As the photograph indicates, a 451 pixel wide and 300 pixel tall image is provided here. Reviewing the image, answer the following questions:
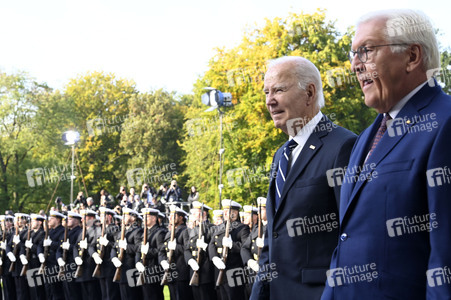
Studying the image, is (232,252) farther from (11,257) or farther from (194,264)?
(11,257)

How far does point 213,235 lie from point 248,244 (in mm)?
1162

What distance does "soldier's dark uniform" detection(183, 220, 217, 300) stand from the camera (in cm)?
1220

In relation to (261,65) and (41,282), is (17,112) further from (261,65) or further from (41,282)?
(41,282)

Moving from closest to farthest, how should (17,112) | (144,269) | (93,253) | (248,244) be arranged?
1. (248,244)
2. (144,269)
3. (93,253)
4. (17,112)

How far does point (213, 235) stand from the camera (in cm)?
1211

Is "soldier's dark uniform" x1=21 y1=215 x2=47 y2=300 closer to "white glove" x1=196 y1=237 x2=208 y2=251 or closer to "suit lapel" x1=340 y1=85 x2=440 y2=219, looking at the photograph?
"white glove" x1=196 y1=237 x2=208 y2=251

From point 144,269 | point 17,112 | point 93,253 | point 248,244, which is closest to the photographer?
point 248,244

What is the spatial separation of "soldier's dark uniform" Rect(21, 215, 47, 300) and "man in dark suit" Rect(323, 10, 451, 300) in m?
15.8

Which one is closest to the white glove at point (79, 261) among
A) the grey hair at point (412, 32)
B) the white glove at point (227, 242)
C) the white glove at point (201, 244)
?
the white glove at point (201, 244)

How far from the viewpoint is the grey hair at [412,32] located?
2.44 meters

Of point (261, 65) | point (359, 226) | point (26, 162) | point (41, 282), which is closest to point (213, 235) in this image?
point (41, 282)

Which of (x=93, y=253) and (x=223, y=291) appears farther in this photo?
(x=93, y=253)

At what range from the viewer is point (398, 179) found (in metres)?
2.29

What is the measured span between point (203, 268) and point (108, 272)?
341cm
